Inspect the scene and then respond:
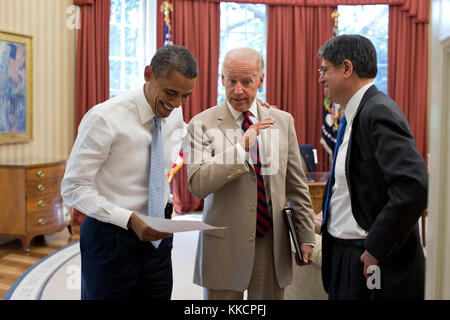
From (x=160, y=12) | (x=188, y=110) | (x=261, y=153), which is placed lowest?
(x=261, y=153)

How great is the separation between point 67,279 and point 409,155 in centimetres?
322

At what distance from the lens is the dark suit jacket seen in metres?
1.30

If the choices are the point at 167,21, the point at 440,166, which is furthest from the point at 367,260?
the point at 167,21

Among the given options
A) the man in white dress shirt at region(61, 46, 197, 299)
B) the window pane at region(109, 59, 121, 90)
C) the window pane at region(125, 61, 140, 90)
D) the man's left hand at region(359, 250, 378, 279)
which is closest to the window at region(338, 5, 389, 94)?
the window pane at region(125, 61, 140, 90)

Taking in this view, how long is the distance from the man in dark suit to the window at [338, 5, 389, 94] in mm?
5832

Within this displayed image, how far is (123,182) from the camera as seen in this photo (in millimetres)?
1630

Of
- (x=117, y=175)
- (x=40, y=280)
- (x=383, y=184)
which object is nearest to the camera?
(x=383, y=184)

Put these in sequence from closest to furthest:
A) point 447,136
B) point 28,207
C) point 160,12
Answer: point 447,136
point 28,207
point 160,12

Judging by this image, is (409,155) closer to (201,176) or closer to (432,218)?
(432,218)

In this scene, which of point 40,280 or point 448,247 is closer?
point 448,247

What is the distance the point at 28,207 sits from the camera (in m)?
4.41

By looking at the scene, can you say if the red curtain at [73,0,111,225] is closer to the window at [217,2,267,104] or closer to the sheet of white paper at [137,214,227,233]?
the window at [217,2,267,104]

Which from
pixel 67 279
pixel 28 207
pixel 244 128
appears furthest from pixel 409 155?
pixel 28 207

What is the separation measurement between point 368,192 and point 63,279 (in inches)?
120
